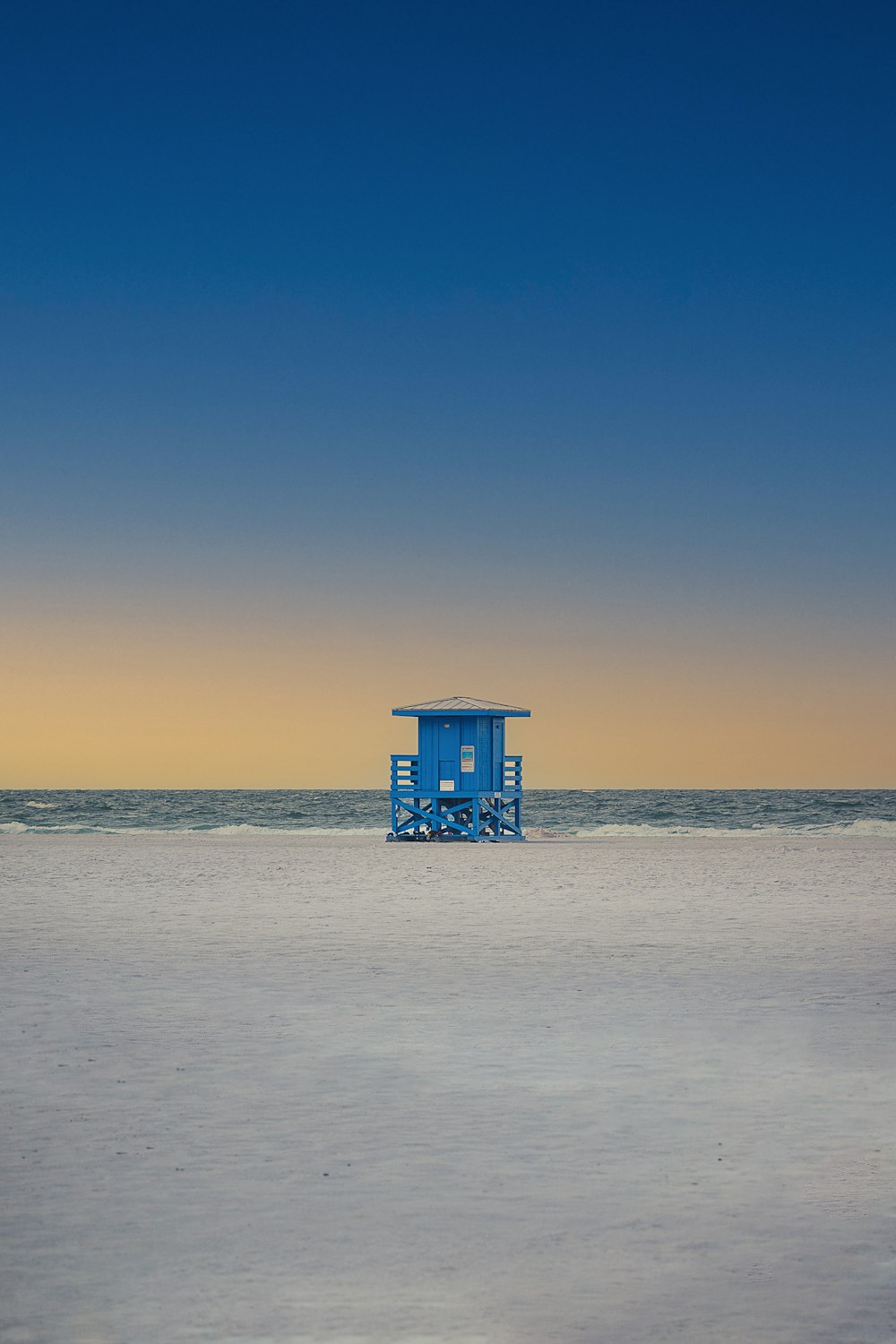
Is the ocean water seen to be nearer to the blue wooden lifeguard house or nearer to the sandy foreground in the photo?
the blue wooden lifeguard house

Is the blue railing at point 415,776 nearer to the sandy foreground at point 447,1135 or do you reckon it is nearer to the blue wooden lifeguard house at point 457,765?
the blue wooden lifeguard house at point 457,765

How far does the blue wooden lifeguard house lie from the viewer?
107ft

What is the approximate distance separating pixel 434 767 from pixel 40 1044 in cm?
2368

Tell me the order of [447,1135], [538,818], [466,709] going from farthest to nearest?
1. [538,818]
2. [466,709]
3. [447,1135]

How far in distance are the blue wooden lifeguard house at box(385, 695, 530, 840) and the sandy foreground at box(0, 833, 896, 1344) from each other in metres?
16.7

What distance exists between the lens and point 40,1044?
932cm

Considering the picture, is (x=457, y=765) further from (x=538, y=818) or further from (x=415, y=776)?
(x=538, y=818)

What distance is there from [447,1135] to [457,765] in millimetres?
25592

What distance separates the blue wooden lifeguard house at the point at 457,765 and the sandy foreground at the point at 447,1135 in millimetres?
16713

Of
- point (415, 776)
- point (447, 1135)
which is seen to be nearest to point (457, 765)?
point (415, 776)

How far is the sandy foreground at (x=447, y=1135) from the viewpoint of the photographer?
501cm

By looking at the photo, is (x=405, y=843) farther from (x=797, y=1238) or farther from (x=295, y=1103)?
(x=797, y=1238)

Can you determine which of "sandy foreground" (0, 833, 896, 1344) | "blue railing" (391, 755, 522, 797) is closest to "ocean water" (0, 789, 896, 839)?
"blue railing" (391, 755, 522, 797)

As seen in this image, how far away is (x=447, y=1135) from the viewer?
7.16m
